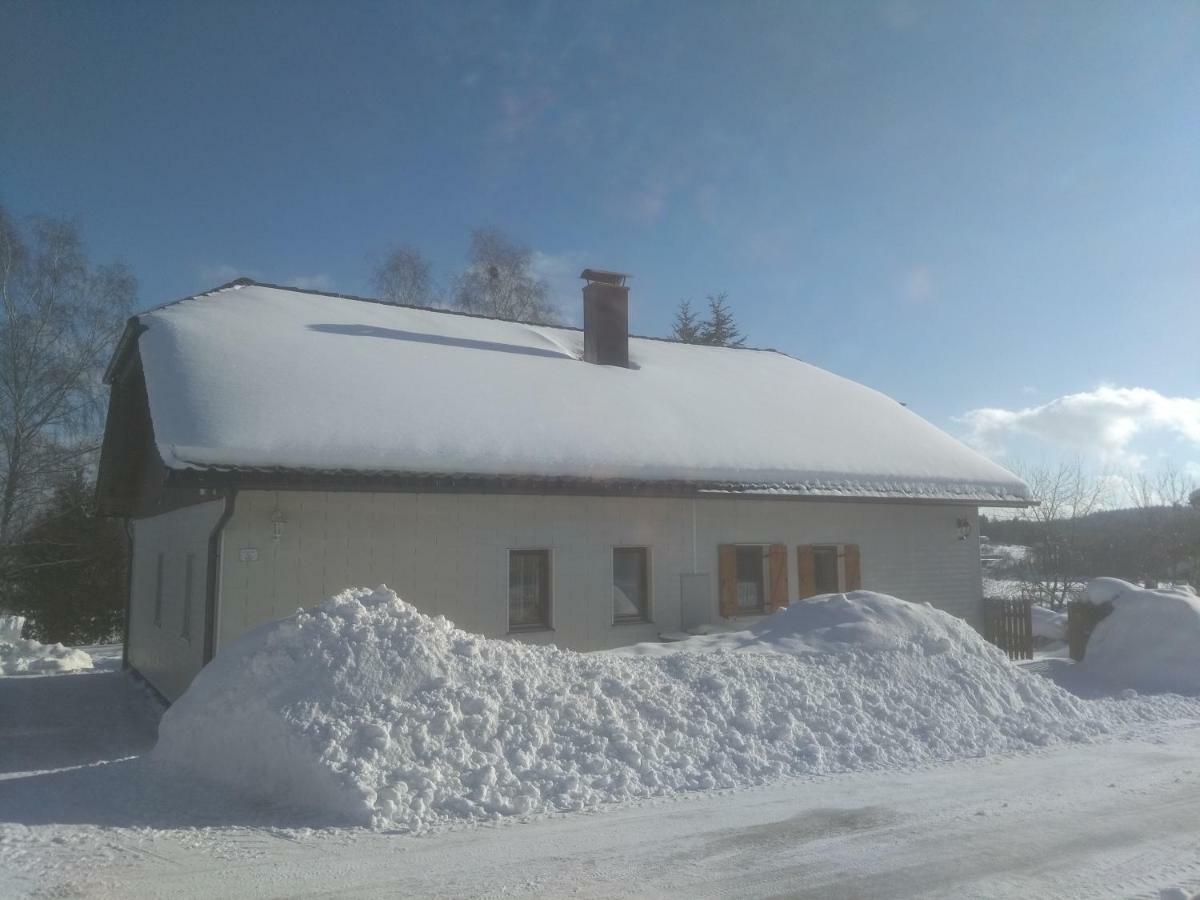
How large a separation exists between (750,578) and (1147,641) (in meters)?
5.57

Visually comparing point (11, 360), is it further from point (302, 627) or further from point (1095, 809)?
point (1095, 809)

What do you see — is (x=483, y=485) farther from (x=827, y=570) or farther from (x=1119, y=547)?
(x=1119, y=547)

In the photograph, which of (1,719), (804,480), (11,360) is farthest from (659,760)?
(11,360)

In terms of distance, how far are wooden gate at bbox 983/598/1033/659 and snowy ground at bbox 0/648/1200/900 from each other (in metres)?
7.63

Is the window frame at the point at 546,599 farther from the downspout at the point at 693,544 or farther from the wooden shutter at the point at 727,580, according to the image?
the wooden shutter at the point at 727,580

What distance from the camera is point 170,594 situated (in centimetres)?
1299

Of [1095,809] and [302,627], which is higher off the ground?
[302,627]

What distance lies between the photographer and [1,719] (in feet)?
37.2

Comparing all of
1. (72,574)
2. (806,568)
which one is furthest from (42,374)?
(806,568)

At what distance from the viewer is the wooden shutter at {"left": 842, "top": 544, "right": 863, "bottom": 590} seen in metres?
14.5

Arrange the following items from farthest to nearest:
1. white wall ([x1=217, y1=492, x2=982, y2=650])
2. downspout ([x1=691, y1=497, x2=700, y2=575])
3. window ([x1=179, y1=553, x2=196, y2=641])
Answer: downspout ([x1=691, y1=497, x2=700, y2=575]), window ([x1=179, y1=553, x2=196, y2=641]), white wall ([x1=217, y1=492, x2=982, y2=650])

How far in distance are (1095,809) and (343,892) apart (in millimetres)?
5292

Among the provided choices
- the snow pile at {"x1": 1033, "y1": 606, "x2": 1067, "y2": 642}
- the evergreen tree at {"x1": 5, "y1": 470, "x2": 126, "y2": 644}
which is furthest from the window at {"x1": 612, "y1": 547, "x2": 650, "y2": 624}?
the evergreen tree at {"x1": 5, "y1": 470, "x2": 126, "y2": 644}

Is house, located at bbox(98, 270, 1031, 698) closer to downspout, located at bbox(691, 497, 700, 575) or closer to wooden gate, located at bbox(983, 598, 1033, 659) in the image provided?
downspout, located at bbox(691, 497, 700, 575)
